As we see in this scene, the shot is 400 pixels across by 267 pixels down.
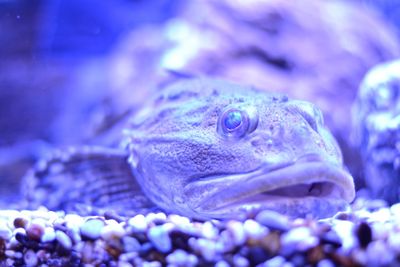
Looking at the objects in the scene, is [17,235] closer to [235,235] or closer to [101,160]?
[235,235]

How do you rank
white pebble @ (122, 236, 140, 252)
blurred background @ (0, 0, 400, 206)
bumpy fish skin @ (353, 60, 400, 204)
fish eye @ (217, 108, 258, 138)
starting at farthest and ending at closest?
blurred background @ (0, 0, 400, 206) < bumpy fish skin @ (353, 60, 400, 204) < fish eye @ (217, 108, 258, 138) < white pebble @ (122, 236, 140, 252)

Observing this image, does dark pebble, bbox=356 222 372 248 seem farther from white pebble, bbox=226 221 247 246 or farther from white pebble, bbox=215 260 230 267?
white pebble, bbox=215 260 230 267

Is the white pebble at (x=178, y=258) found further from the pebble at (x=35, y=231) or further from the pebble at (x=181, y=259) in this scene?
the pebble at (x=35, y=231)

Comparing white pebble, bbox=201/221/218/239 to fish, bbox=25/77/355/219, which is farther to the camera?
fish, bbox=25/77/355/219

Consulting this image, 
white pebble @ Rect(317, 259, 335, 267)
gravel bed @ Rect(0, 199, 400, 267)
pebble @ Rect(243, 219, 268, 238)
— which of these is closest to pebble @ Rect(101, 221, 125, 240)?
gravel bed @ Rect(0, 199, 400, 267)

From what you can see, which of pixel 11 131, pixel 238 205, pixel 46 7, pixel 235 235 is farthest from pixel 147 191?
pixel 46 7

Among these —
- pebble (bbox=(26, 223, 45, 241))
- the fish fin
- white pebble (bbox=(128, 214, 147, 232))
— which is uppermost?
white pebble (bbox=(128, 214, 147, 232))

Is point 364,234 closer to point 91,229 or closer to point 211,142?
point 211,142

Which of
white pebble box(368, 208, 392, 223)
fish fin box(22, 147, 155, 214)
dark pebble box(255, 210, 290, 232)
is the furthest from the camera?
fish fin box(22, 147, 155, 214)
